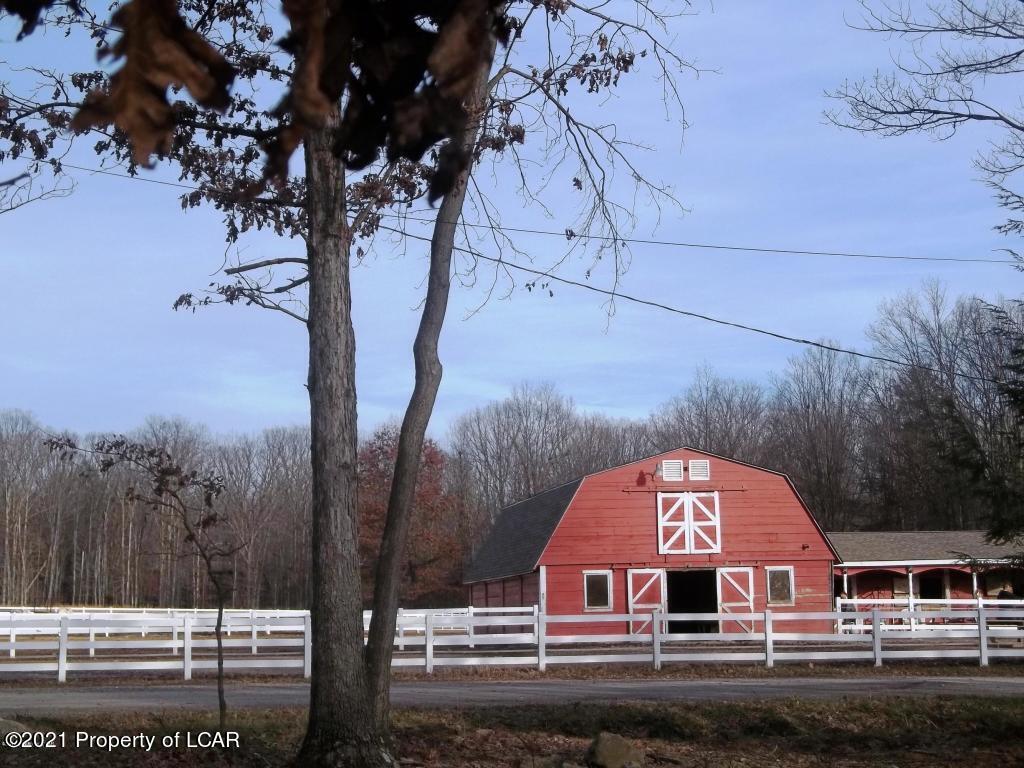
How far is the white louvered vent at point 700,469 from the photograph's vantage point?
32.0 metres

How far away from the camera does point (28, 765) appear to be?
27.7 feet

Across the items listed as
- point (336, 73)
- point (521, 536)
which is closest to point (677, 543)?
point (521, 536)

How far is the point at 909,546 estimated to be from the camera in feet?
124

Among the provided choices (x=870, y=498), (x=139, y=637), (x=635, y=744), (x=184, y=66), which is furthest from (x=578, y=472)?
(x=184, y=66)

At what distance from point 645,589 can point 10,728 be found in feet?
75.9

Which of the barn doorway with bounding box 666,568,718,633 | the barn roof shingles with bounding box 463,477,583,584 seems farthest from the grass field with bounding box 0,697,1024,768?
the barn doorway with bounding box 666,568,718,633

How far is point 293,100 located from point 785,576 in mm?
30986

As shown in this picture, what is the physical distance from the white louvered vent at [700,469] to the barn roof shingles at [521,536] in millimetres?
3296

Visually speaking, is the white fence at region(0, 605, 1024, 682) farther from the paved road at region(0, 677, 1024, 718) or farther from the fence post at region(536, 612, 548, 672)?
the paved road at region(0, 677, 1024, 718)

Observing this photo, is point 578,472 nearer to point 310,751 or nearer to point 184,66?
point 310,751

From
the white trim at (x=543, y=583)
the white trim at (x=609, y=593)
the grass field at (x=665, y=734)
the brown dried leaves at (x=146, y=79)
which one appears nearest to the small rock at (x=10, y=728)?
the grass field at (x=665, y=734)

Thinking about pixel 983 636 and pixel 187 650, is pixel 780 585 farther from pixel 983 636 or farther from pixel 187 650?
pixel 187 650

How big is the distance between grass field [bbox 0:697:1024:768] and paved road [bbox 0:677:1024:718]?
1.65 m

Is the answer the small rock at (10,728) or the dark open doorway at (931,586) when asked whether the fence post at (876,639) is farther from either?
the dark open doorway at (931,586)
